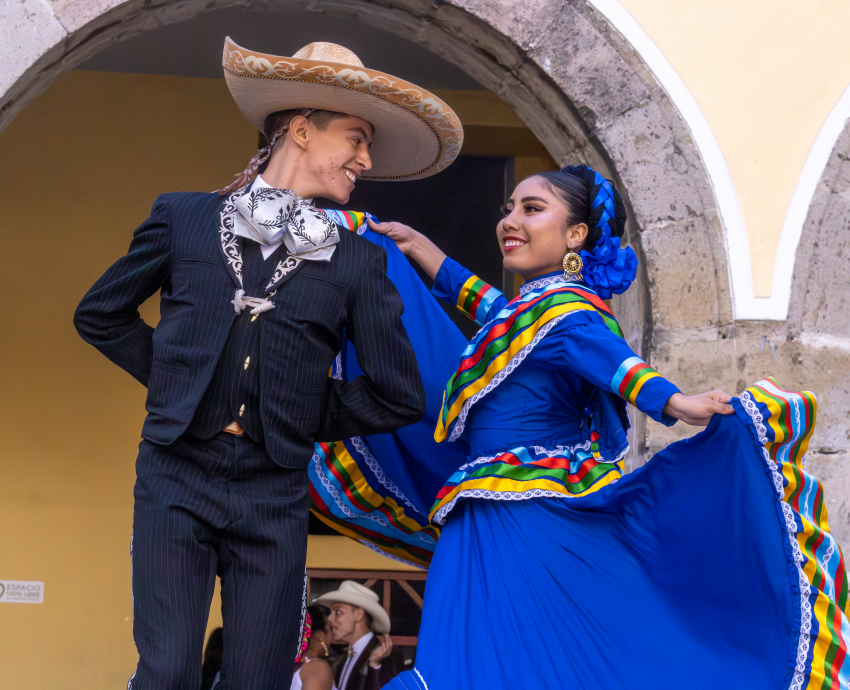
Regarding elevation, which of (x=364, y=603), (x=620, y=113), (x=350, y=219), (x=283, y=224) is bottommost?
(x=364, y=603)

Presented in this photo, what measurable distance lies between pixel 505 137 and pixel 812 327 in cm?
226

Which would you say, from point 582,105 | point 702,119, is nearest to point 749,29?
point 702,119

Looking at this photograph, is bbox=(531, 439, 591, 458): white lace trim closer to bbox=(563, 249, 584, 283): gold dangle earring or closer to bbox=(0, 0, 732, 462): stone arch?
bbox=(563, 249, 584, 283): gold dangle earring

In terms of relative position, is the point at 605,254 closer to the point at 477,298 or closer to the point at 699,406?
the point at 477,298

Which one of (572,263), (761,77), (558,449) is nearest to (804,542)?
(558,449)

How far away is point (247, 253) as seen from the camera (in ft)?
6.80

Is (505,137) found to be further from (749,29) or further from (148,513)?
(148,513)

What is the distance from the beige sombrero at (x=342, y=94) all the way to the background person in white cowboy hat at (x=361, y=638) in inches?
105

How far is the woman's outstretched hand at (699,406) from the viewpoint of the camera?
1977 millimetres

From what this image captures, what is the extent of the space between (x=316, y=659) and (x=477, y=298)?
2386mm

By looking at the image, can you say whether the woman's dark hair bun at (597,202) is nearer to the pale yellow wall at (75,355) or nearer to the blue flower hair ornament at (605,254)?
the blue flower hair ornament at (605,254)

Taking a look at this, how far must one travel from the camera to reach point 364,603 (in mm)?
4531

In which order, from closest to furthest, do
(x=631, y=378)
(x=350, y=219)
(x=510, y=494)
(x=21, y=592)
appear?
1. (x=631, y=378)
2. (x=510, y=494)
3. (x=350, y=219)
4. (x=21, y=592)

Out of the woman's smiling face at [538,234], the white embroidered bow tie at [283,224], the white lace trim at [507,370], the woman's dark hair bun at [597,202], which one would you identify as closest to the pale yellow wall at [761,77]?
the woman's dark hair bun at [597,202]
